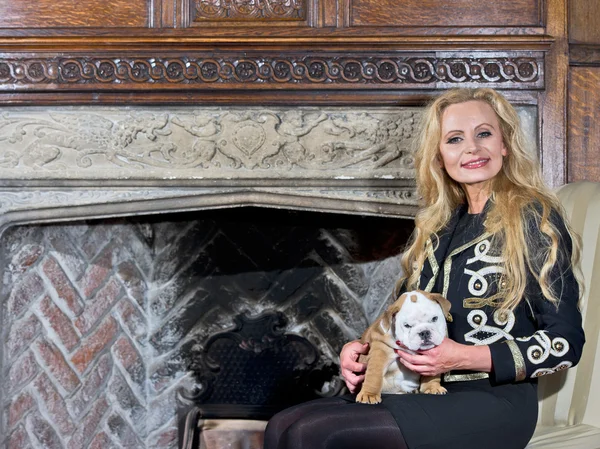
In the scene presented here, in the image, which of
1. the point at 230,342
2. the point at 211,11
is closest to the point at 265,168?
the point at 211,11

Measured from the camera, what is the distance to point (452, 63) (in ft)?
6.70

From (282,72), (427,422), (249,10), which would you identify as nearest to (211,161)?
(282,72)

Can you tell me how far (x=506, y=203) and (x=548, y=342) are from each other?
0.29 meters

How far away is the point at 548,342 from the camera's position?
1.46m

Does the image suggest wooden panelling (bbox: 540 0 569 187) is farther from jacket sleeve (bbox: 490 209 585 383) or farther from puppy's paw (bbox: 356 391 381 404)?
puppy's paw (bbox: 356 391 381 404)

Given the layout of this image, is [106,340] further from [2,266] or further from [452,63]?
[452,63]

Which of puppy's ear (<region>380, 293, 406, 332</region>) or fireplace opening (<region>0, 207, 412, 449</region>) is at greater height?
puppy's ear (<region>380, 293, 406, 332</region>)

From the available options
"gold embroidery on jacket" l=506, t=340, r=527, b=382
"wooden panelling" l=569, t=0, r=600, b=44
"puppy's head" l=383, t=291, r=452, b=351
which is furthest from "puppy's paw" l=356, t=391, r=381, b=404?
"wooden panelling" l=569, t=0, r=600, b=44

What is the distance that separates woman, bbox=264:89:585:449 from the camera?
142 cm

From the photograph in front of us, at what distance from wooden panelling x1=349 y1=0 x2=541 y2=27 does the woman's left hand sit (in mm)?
907

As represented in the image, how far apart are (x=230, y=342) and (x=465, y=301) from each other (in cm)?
99

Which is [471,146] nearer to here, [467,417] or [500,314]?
[500,314]

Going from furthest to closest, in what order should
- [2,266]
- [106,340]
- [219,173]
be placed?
[106,340], [2,266], [219,173]

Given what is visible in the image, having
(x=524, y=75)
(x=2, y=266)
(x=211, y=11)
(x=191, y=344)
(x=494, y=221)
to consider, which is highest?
(x=211, y=11)
